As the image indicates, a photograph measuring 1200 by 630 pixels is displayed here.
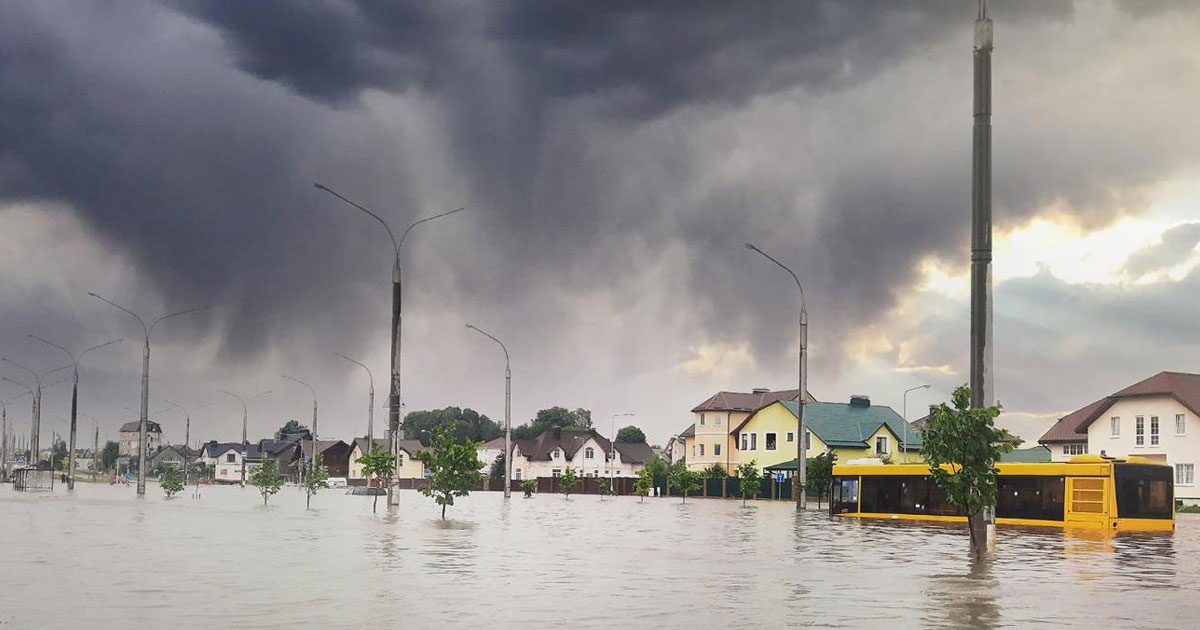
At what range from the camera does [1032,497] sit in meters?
46.1

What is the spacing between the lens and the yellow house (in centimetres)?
10650

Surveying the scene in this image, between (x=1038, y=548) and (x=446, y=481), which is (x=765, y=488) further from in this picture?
(x=1038, y=548)

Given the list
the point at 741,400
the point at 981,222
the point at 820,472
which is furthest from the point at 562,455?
the point at 981,222

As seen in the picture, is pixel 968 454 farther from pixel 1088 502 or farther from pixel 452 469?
pixel 452 469

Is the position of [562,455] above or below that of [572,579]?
above

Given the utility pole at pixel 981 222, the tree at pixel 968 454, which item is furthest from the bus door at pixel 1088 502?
the utility pole at pixel 981 222

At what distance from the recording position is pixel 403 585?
19.6 m

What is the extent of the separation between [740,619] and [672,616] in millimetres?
868

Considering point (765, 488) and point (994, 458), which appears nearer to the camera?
point (994, 458)

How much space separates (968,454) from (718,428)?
99.5m

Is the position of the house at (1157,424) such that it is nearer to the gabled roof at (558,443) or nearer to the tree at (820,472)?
the tree at (820,472)

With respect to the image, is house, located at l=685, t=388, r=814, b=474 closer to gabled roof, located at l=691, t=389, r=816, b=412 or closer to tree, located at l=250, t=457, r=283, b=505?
gabled roof, located at l=691, t=389, r=816, b=412

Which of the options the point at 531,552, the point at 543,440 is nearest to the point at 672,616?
the point at 531,552

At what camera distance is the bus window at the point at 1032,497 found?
4494cm
